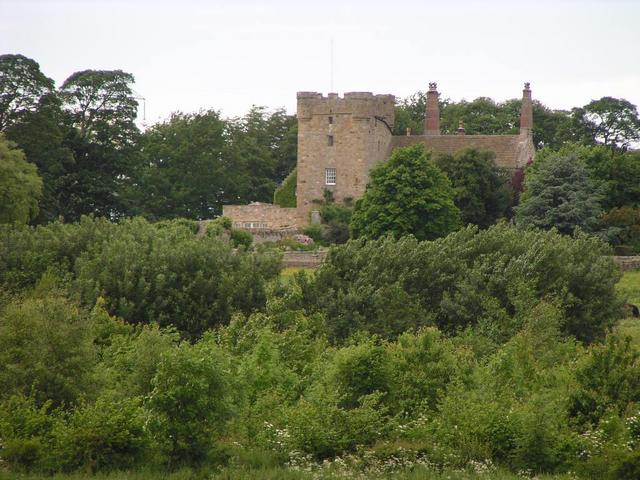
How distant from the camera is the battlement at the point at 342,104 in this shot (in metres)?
75.3

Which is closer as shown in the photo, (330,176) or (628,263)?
(628,263)

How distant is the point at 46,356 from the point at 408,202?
36.6 m

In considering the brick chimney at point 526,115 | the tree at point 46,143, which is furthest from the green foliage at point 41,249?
the brick chimney at point 526,115

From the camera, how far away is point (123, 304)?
40.2 metres

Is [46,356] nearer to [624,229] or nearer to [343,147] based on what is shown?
[624,229]

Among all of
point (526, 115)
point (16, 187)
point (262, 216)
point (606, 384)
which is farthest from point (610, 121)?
point (606, 384)

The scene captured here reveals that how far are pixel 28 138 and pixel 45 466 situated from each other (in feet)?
142

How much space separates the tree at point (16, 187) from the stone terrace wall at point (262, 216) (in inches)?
580

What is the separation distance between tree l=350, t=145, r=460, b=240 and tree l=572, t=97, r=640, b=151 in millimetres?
23255

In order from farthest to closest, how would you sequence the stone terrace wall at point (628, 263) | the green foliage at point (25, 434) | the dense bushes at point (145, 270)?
1. the stone terrace wall at point (628, 263)
2. the dense bushes at point (145, 270)
3. the green foliage at point (25, 434)

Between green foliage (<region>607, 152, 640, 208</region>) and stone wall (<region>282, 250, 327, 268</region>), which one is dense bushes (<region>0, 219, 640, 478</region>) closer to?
stone wall (<region>282, 250, 327, 268</region>)

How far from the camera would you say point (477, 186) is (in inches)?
2697

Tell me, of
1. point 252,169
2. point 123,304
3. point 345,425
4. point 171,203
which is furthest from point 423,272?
point 252,169

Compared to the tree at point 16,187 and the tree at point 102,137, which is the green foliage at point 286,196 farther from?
the tree at point 16,187
